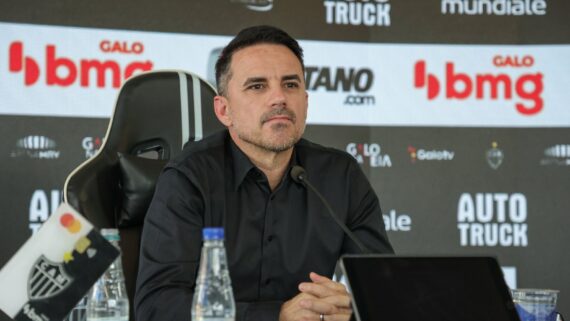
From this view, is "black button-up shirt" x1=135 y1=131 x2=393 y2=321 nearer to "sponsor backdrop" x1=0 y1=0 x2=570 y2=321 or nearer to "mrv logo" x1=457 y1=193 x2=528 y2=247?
"sponsor backdrop" x1=0 y1=0 x2=570 y2=321

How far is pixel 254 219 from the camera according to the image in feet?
6.36

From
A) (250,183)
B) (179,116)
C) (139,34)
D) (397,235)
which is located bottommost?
(397,235)

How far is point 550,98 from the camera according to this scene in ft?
13.2

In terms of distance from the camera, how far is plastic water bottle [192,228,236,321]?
1202 millimetres

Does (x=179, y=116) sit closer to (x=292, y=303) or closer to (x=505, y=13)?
(x=292, y=303)

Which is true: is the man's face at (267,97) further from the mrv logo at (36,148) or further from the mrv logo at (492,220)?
the mrv logo at (492,220)

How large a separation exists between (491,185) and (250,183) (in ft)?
7.52

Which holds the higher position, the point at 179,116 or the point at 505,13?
the point at 505,13

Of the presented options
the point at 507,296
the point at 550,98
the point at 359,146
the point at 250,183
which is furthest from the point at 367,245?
→ the point at 550,98

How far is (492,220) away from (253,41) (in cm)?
232

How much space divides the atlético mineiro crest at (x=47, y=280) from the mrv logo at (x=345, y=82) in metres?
2.82

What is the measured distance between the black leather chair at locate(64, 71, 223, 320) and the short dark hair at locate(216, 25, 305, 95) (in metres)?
0.12

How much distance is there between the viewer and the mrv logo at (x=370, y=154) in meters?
3.89

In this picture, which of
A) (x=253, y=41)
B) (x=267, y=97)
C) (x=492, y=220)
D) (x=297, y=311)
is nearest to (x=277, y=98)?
(x=267, y=97)
